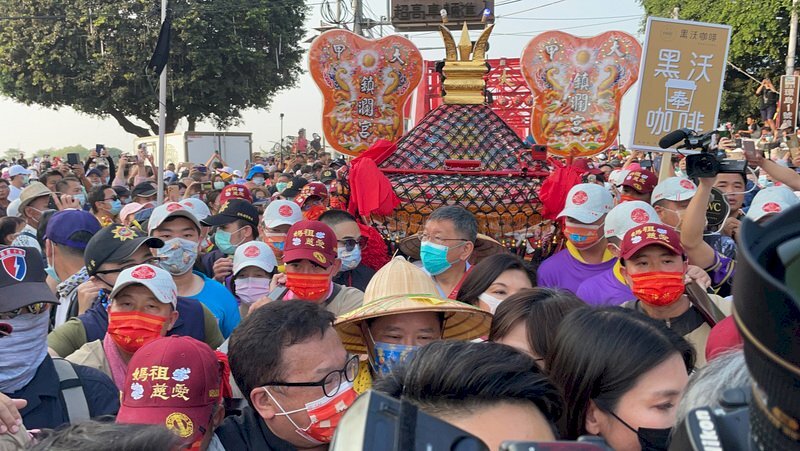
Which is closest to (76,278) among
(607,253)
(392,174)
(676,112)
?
(392,174)

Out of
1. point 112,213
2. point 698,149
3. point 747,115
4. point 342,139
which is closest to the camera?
point 698,149

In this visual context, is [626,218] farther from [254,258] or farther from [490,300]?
[254,258]

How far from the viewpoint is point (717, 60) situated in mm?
5523

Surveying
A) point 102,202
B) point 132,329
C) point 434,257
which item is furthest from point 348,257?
point 102,202

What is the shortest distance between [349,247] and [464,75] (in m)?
1.40

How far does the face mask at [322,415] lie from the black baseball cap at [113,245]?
1.59m

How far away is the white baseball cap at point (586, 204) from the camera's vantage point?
14.0 ft

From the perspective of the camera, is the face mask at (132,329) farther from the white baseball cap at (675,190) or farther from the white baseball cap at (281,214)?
the white baseball cap at (675,190)

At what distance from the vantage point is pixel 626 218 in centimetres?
393

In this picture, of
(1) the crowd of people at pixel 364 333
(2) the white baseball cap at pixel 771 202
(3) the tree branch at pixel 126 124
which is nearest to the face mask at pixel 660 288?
(1) the crowd of people at pixel 364 333

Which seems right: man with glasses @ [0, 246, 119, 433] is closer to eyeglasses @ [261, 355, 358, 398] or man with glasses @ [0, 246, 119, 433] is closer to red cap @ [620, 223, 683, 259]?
eyeglasses @ [261, 355, 358, 398]

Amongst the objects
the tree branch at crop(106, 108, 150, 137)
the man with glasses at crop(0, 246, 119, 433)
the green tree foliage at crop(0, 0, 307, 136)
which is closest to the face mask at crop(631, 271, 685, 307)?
the man with glasses at crop(0, 246, 119, 433)

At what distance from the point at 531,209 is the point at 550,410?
319 centimetres

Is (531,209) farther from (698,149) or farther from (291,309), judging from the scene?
(291,309)
